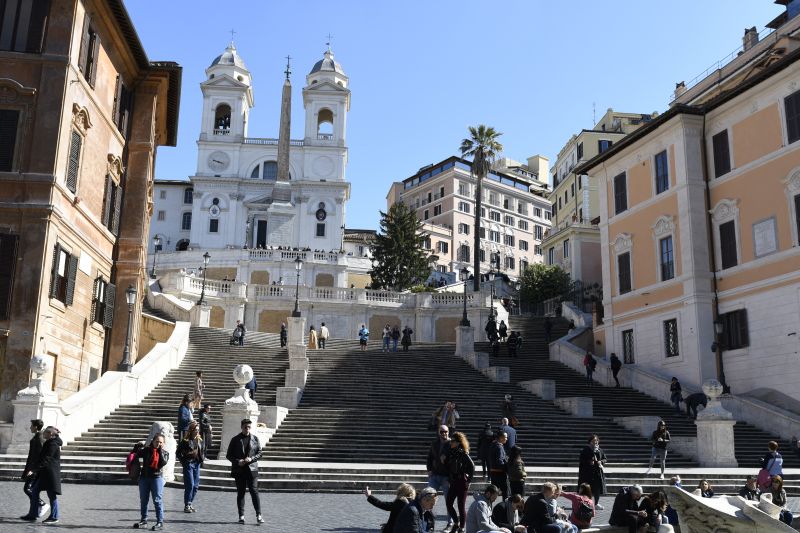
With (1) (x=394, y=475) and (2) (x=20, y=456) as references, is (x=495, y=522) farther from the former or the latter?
(2) (x=20, y=456)

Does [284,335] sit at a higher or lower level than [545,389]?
higher

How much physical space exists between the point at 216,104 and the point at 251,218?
1420cm

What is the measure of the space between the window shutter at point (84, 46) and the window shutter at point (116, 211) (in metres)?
4.76

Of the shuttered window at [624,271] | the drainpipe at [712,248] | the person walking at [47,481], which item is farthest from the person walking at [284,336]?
the person walking at [47,481]

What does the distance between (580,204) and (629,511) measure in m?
54.7

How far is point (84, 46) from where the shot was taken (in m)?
23.1

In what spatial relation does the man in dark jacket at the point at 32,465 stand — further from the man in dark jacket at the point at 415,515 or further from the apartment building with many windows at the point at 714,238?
the apartment building with many windows at the point at 714,238

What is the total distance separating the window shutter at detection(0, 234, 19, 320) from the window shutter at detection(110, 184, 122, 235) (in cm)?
593

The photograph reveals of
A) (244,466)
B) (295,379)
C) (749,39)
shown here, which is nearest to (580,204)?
(749,39)

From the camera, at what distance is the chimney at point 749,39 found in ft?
135

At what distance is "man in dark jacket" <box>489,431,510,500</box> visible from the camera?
42.7 feet

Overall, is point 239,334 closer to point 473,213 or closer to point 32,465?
point 32,465

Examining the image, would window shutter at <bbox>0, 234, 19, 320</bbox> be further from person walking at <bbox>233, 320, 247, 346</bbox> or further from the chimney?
the chimney

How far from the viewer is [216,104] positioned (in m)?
86.8
